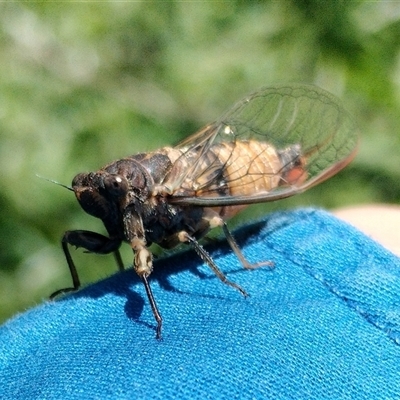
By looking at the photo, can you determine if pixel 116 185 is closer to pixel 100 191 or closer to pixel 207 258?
pixel 100 191

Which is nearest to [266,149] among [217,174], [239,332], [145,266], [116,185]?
[217,174]

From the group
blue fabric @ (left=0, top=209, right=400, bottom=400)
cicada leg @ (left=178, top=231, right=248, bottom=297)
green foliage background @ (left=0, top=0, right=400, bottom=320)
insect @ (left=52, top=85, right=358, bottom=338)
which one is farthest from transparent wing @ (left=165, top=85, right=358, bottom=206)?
green foliage background @ (left=0, top=0, right=400, bottom=320)

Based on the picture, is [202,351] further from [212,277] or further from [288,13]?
[288,13]

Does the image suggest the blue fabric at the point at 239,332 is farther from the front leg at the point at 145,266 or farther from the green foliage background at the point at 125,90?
the green foliage background at the point at 125,90

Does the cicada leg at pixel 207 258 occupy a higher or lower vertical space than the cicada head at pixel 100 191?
lower

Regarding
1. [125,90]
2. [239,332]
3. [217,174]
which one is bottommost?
[239,332]

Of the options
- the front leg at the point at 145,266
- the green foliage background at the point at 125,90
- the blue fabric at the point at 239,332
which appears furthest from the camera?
the green foliage background at the point at 125,90

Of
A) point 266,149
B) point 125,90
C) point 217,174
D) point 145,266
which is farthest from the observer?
point 125,90

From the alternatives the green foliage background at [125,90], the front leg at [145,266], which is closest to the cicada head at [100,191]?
the front leg at [145,266]
